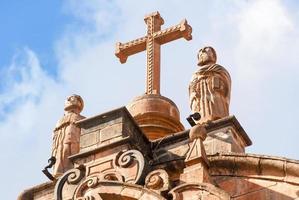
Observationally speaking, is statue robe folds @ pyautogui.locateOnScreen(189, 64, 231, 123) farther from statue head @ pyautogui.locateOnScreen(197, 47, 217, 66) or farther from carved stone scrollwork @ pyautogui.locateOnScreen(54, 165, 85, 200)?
carved stone scrollwork @ pyautogui.locateOnScreen(54, 165, 85, 200)

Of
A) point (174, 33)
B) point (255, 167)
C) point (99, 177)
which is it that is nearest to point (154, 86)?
point (174, 33)

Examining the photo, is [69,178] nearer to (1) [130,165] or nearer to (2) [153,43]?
(1) [130,165]

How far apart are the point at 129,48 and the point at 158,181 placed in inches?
184

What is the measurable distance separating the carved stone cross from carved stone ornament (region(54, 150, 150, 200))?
9.20 ft

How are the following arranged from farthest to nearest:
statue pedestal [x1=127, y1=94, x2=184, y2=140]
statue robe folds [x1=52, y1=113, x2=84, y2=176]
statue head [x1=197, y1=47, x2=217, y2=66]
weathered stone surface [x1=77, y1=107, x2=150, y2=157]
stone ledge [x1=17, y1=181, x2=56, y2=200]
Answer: statue pedestal [x1=127, y1=94, x2=184, y2=140] → statue head [x1=197, y1=47, x2=217, y2=66] → statue robe folds [x1=52, y1=113, x2=84, y2=176] → stone ledge [x1=17, y1=181, x2=56, y2=200] → weathered stone surface [x1=77, y1=107, x2=150, y2=157]

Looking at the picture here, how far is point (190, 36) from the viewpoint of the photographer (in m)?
17.1

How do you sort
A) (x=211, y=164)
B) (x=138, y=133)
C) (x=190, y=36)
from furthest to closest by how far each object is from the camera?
1. (x=190, y=36)
2. (x=138, y=133)
3. (x=211, y=164)

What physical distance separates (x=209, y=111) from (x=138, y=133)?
0.98 meters

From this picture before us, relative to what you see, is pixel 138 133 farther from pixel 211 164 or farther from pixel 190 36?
pixel 190 36

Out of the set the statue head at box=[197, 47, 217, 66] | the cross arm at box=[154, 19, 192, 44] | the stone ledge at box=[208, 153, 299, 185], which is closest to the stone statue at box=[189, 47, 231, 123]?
the statue head at box=[197, 47, 217, 66]

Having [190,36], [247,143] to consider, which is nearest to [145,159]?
[247,143]

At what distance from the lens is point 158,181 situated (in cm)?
1287

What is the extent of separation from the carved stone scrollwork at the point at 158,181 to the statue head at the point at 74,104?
109 inches

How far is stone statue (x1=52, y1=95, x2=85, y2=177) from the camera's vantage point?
14.7 m
